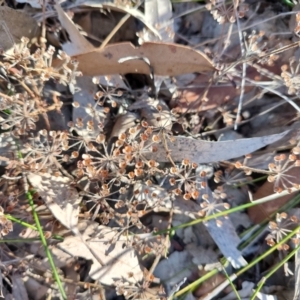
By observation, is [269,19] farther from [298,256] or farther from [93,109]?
[298,256]

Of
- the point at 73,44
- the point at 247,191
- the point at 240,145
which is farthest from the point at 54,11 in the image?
the point at 247,191

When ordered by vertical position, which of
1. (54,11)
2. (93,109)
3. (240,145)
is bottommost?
(240,145)

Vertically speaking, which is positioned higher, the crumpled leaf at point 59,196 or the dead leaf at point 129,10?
the dead leaf at point 129,10

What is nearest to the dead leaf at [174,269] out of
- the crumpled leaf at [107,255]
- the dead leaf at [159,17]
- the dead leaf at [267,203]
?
the crumpled leaf at [107,255]

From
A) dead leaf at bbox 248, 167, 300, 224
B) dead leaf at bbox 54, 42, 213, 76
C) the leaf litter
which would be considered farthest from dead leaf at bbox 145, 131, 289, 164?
dead leaf at bbox 54, 42, 213, 76

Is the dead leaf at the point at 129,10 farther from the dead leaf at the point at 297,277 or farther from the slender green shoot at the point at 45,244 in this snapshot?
the dead leaf at the point at 297,277

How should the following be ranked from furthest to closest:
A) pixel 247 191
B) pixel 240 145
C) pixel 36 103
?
pixel 247 191
pixel 240 145
pixel 36 103
